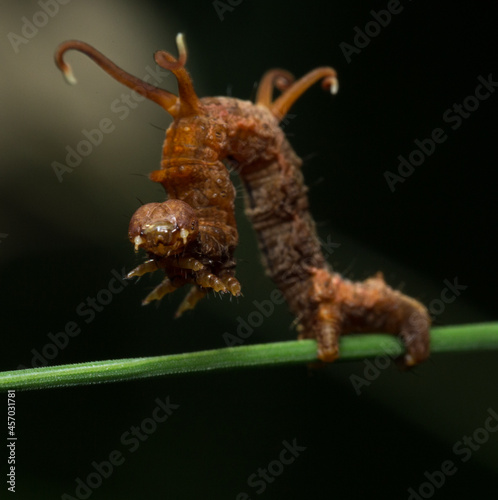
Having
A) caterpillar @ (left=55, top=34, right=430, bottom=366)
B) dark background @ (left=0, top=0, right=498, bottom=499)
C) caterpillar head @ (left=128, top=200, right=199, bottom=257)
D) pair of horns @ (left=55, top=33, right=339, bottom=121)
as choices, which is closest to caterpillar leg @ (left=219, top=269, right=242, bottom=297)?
caterpillar @ (left=55, top=34, right=430, bottom=366)

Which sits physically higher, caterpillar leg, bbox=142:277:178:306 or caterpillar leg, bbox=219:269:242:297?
caterpillar leg, bbox=219:269:242:297

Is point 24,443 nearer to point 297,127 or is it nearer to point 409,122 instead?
point 297,127

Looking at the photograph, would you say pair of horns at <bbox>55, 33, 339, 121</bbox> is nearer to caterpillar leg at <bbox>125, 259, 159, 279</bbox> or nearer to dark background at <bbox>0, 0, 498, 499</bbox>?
caterpillar leg at <bbox>125, 259, 159, 279</bbox>

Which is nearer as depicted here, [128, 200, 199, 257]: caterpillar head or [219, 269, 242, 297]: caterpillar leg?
[128, 200, 199, 257]: caterpillar head

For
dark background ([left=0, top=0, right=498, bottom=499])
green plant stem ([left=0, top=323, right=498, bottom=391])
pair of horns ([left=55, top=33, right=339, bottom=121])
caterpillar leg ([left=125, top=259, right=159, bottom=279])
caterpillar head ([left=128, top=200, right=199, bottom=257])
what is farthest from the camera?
dark background ([left=0, top=0, right=498, bottom=499])

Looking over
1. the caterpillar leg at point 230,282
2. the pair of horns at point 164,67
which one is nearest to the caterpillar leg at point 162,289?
the caterpillar leg at point 230,282

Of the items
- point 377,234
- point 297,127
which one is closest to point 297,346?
point 377,234
